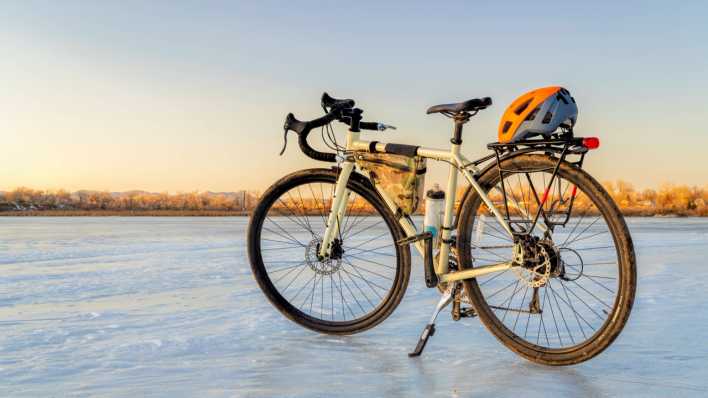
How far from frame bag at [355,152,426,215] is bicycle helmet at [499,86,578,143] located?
695mm

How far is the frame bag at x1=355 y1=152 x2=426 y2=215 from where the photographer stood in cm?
340

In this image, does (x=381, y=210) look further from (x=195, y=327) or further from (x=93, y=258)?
(x=93, y=258)

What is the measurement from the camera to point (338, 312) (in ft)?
13.1

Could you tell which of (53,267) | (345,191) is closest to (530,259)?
(345,191)

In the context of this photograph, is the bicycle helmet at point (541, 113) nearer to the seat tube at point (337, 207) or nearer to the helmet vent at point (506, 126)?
the helmet vent at point (506, 126)

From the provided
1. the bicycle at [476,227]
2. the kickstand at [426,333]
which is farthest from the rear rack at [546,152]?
the kickstand at [426,333]

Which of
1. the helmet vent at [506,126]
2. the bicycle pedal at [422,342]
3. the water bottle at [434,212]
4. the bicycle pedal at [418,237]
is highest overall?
the helmet vent at [506,126]

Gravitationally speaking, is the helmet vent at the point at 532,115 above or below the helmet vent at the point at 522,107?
below

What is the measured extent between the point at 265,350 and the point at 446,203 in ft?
4.02

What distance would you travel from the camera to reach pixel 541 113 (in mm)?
2695

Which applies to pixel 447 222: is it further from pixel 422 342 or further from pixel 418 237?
pixel 422 342

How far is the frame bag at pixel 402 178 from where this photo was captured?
3398 millimetres

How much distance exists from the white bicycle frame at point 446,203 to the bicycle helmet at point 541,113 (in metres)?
0.33

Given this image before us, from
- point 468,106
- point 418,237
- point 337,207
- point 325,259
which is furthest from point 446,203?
point 325,259
